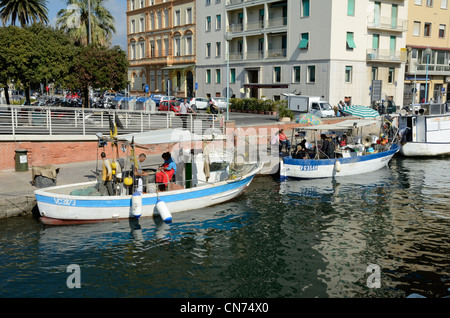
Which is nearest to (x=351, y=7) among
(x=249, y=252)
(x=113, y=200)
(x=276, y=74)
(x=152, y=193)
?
(x=276, y=74)

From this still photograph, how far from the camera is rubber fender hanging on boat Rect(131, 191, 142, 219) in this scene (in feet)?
47.7

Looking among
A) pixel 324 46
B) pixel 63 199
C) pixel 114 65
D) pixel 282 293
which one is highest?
pixel 324 46

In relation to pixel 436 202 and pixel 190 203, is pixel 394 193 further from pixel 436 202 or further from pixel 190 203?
pixel 190 203

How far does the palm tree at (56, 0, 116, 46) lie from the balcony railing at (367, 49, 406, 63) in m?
27.9

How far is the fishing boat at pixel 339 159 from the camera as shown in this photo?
69.9 feet

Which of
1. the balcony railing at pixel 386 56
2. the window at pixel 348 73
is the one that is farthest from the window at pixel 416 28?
the window at pixel 348 73

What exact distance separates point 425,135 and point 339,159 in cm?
1015

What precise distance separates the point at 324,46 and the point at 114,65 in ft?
77.2

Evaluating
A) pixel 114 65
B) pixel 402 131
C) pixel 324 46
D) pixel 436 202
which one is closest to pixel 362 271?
pixel 436 202

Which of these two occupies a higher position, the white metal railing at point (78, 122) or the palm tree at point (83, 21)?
the palm tree at point (83, 21)

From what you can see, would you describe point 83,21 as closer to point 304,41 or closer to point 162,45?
point 304,41

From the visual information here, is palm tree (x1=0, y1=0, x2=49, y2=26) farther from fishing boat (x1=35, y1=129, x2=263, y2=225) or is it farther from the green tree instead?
fishing boat (x1=35, y1=129, x2=263, y2=225)

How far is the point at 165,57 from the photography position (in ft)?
214

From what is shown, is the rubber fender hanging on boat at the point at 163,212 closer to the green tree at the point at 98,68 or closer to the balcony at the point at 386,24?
the green tree at the point at 98,68
